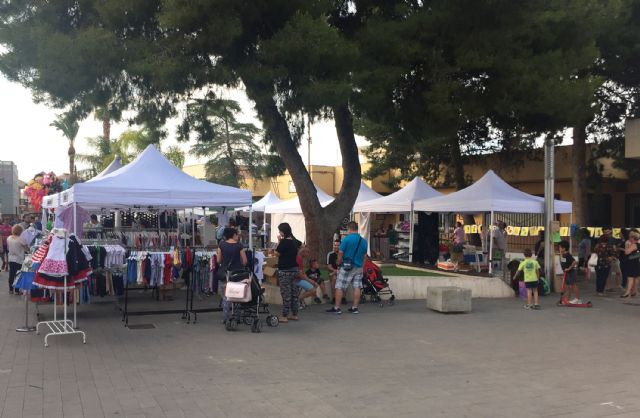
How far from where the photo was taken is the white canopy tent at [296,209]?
2392 cm

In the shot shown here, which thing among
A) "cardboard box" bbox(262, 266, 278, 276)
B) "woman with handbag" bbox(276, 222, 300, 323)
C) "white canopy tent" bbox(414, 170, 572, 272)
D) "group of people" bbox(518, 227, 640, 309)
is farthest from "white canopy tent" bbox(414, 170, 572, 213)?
"woman with handbag" bbox(276, 222, 300, 323)

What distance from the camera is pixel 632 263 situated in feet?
46.8

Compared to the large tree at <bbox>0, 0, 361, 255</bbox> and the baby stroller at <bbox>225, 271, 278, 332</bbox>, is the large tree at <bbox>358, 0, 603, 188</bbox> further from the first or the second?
the baby stroller at <bbox>225, 271, 278, 332</bbox>

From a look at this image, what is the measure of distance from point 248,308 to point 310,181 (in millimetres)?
6058

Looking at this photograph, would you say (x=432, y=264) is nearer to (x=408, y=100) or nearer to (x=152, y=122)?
(x=408, y=100)

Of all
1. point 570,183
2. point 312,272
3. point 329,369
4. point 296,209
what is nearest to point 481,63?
point 312,272

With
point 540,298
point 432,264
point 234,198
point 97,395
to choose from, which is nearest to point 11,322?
point 234,198

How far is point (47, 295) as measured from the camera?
32.4 ft

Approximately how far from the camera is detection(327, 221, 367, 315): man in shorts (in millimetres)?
11617

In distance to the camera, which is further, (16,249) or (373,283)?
(16,249)

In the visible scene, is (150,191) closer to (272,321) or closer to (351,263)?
(272,321)

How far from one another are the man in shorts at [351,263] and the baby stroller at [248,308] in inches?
82.6

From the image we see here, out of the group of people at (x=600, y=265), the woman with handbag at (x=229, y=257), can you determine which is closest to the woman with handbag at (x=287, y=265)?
the woman with handbag at (x=229, y=257)

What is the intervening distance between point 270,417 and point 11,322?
679cm
